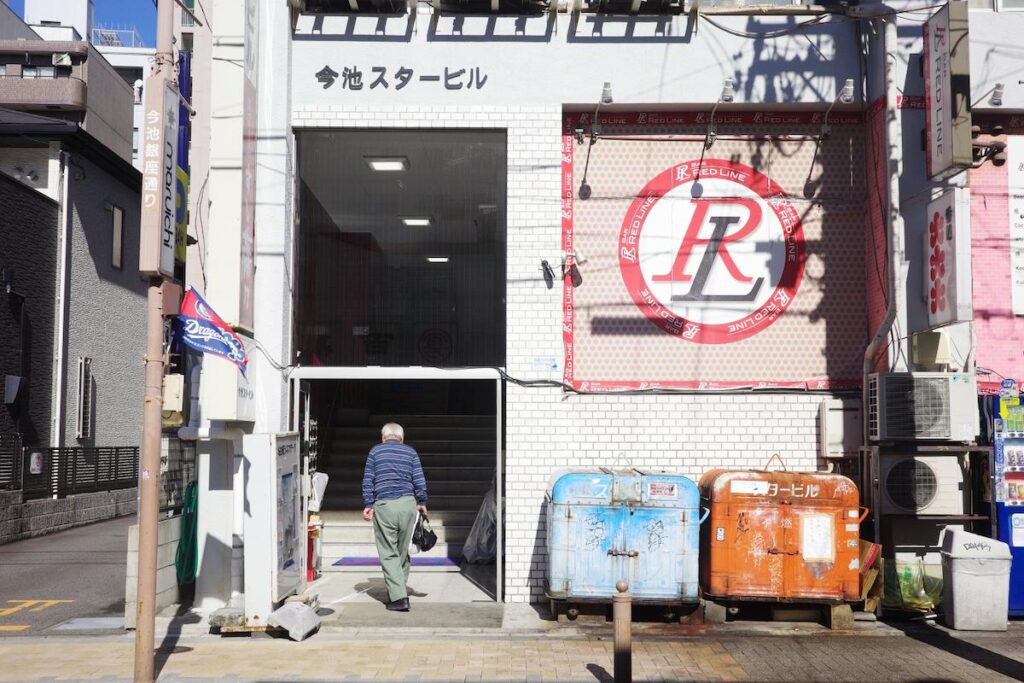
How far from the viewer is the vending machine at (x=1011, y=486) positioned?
966cm

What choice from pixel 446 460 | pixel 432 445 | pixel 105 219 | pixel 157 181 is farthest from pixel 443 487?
pixel 105 219

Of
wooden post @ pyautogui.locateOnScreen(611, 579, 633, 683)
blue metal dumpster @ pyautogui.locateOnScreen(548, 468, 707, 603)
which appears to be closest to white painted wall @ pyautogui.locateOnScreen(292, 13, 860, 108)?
blue metal dumpster @ pyautogui.locateOnScreen(548, 468, 707, 603)

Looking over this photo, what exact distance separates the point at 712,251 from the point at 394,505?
456cm

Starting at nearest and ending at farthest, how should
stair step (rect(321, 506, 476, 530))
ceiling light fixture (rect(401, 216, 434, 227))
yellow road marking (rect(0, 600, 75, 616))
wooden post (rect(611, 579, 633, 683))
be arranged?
wooden post (rect(611, 579, 633, 683)) → yellow road marking (rect(0, 600, 75, 616)) → ceiling light fixture (rect(401, 216, 434, 227)) → stair step (rect(321, 506, 476, 530))

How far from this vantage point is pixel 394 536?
10.0 meters

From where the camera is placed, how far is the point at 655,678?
296 inches

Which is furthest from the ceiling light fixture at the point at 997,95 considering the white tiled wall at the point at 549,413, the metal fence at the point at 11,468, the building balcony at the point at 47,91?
the building balcony at the point at 47,91

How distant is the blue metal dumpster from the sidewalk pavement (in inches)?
16.6

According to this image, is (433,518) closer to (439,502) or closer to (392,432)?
(439,502)

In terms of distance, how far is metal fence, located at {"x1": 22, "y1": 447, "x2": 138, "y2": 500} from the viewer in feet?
60.4

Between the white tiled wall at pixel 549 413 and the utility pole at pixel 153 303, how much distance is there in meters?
3.51

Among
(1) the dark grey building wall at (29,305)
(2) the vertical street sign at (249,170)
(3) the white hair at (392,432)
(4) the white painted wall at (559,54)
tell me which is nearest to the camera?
(2) the vertical street sign at (249,170)

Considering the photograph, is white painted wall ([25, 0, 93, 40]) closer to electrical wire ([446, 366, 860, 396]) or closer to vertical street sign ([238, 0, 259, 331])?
vertical street sign ([238, 0, 259, 331])

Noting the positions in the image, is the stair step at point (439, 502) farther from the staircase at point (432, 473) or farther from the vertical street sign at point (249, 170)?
the vertical street sign at point (249, 170)
